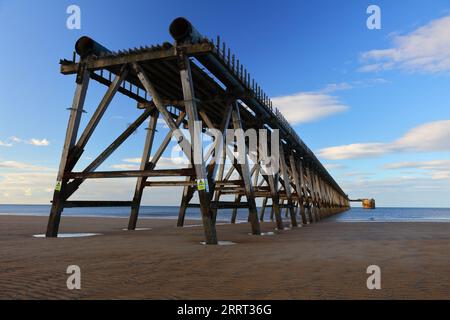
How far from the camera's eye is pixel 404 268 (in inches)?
237

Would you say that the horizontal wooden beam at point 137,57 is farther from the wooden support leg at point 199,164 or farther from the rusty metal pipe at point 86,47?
the wooden support leg at point 199,164

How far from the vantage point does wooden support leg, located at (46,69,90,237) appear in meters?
11.1

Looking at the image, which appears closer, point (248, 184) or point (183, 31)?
point (183, 31)

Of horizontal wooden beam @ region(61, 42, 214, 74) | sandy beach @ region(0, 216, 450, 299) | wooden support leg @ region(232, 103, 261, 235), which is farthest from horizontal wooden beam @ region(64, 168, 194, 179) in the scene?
horizontal wooden beam @ region(61, 42, 214, 74)

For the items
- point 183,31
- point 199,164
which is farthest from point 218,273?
point 183,31

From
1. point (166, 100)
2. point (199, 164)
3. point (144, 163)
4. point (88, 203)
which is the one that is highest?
point (166, 100)

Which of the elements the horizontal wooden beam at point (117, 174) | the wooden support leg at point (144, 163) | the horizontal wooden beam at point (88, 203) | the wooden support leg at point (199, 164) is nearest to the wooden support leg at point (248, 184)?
the wooden support leg at point (199, 164)

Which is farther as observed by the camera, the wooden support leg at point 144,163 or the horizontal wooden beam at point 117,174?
the wooden support leg at point 144,163

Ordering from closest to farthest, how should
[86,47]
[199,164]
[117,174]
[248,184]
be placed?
[199,164] < [117,174] < [86,47] < [248,184]

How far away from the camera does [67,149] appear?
11.4 m

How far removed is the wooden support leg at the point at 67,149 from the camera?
11117mm

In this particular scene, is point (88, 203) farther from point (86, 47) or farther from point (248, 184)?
point (248, 184)

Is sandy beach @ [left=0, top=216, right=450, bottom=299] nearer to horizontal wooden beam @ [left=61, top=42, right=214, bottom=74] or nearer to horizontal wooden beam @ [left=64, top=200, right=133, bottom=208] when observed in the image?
horizontal wooden beam @ [left=64, top=200, right=133, bottom=208]
